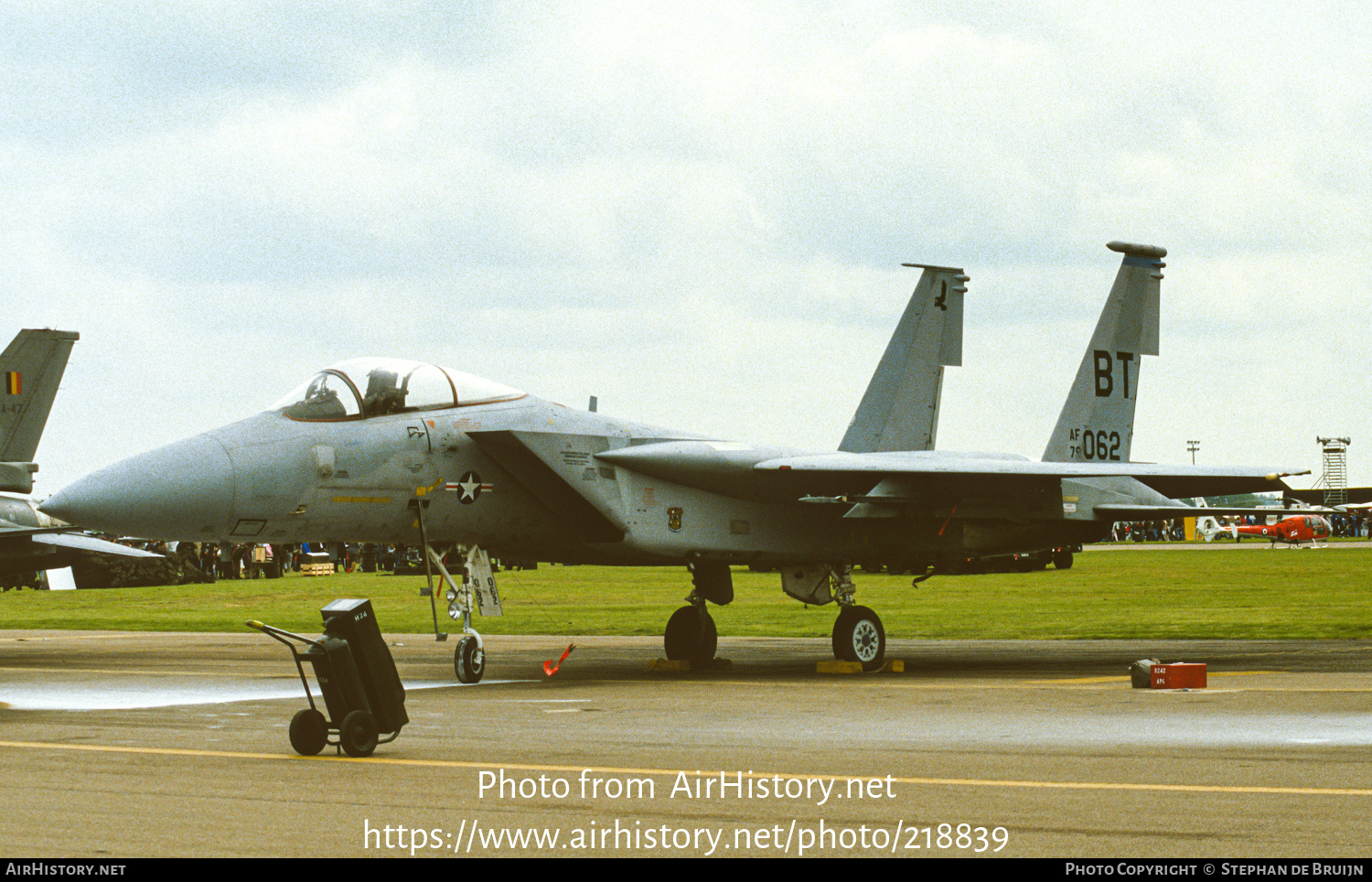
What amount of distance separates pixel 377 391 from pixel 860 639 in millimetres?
6245

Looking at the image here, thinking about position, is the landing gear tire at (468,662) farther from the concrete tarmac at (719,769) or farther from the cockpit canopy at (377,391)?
the cockpit canopy at (377,391)

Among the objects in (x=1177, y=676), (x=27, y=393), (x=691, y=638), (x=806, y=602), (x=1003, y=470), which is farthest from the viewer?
(x=27, y=393)

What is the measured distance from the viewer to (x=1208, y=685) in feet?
45.8

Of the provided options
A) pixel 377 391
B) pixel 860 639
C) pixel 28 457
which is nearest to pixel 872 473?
pixel 860 639

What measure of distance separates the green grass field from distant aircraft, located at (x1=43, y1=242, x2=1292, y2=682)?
5763mm

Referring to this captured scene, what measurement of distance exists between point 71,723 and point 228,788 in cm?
435

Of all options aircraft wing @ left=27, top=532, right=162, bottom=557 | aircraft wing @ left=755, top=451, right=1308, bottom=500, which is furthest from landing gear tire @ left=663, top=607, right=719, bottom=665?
aircraft wing @ left=27, top=532, right=162, bottom=557

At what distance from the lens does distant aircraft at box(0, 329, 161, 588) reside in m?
20.2

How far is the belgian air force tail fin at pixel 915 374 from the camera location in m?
19.6

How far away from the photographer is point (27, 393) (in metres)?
22.4

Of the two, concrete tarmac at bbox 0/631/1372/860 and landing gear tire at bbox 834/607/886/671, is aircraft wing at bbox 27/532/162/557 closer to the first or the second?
concrete tarmac at bbox 0/631/1372/860

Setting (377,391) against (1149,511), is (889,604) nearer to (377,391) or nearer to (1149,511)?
(1149,511)
